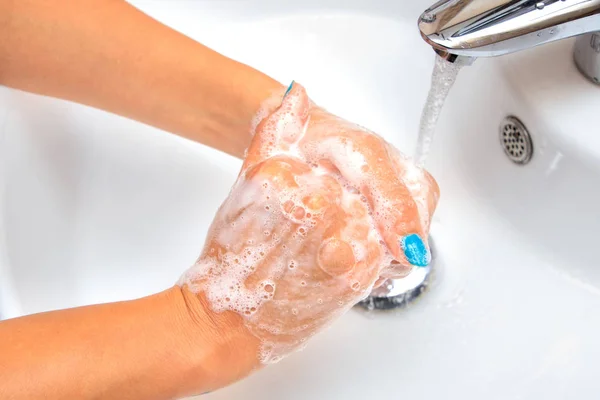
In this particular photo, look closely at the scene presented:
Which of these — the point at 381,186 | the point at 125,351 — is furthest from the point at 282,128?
the point at 125,351

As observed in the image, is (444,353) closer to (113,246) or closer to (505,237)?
(505,237)

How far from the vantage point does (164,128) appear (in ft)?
1.89

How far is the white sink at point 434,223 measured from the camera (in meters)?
0.52

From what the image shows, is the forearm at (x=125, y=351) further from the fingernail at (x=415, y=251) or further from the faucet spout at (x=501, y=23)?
the faucet spout at (x=501, y=23)

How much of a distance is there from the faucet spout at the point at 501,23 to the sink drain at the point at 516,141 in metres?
0.13

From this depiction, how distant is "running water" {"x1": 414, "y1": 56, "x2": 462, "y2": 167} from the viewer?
0.48m

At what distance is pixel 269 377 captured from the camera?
55cm

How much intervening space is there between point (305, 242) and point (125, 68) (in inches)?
9.3

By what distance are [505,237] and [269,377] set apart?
10.8 inches

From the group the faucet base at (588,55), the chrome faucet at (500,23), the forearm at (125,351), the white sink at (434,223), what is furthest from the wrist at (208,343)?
the faucet base at (588,55)

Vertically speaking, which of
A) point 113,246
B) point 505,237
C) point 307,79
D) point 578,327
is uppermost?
point 307,79

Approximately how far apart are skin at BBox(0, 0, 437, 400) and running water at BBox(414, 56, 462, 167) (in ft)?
0.24

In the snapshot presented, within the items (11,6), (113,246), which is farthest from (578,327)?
(11,6)

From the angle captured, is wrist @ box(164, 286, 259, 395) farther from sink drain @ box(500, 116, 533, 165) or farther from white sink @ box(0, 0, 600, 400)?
sink drain @ box(500, 116, 533, 165)
